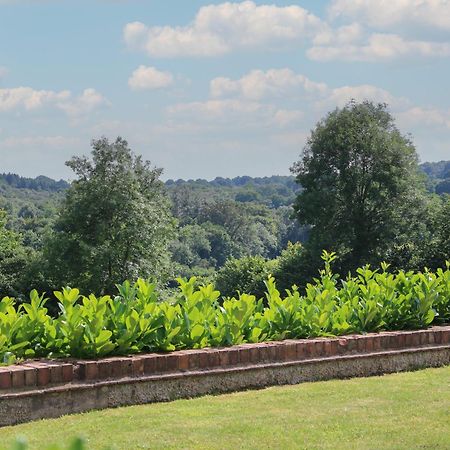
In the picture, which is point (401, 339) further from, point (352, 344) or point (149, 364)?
point (149, 364)

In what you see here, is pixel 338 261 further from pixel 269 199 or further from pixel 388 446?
pixel 269 199

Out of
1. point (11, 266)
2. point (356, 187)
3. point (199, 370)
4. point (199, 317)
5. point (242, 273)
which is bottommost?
point (242, 273)

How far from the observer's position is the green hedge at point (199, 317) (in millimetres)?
4582

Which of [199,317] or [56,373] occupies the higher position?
[199,317]

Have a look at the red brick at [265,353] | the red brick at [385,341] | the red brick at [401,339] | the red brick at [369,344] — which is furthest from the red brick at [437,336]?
the red brick at [265,353]

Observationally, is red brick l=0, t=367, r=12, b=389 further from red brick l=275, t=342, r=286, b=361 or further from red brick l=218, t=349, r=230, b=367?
red brick l=275, t=342, r=286, b=361

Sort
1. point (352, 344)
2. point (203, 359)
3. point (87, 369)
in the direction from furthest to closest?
point (352, 344) → point (203, 359) → point (87, 369)

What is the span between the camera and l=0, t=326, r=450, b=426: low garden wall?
4.19 meters

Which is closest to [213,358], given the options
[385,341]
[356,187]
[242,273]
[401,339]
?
[385,341]

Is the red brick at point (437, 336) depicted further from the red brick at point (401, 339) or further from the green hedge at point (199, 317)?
the red brick at point (401, 339)

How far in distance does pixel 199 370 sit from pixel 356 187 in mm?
33600

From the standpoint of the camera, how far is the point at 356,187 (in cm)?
3759

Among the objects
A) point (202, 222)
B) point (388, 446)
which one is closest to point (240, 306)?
point (388, 446)

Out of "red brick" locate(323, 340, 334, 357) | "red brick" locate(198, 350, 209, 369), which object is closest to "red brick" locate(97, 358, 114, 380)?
"red brick" locate(198, 350, 209, 369)
